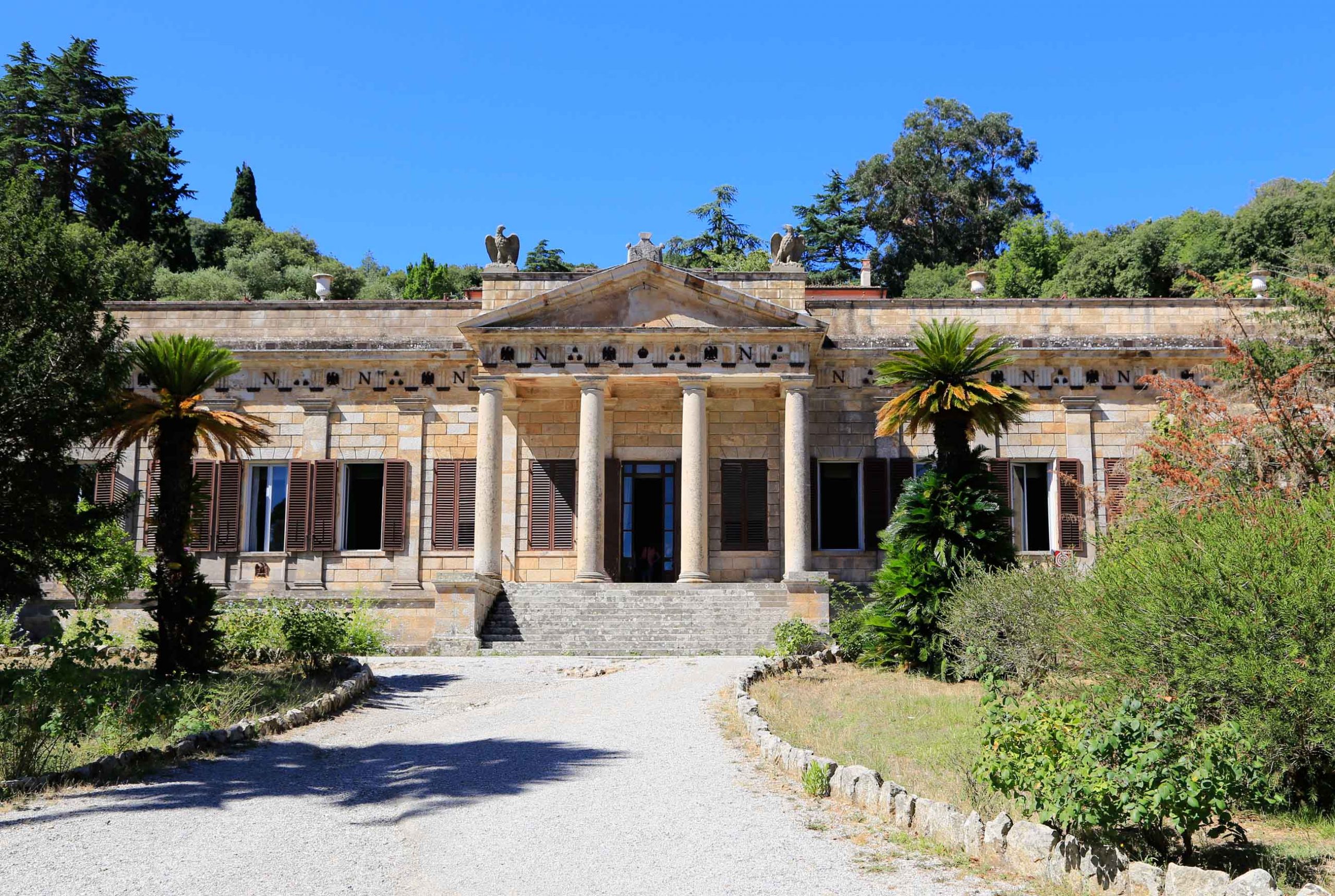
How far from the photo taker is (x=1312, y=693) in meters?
7.82

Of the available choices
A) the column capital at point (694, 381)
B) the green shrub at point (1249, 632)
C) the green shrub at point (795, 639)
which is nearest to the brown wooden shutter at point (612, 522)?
the column capital at point (694, 381)

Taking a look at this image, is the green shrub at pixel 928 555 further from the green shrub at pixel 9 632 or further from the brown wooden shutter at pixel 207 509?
the brown wooden shutter at pixel 207 509

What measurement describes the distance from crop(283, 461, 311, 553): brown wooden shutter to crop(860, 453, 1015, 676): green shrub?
549 inches

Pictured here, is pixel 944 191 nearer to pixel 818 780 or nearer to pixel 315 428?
pixel 315 428

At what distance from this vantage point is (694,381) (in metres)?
24.4

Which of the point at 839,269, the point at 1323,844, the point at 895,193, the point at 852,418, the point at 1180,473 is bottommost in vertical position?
the point at 1323,844

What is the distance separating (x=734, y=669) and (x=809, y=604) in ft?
17.1

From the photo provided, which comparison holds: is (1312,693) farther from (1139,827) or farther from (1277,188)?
(1277,188)

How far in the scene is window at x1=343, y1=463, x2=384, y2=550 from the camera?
26.5 meters

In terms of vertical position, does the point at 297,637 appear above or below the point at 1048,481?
below

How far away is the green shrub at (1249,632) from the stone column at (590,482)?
14.6 metres

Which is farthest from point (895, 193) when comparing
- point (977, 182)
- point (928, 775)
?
point (928, 775)

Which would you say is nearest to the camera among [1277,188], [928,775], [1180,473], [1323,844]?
[1323,844]

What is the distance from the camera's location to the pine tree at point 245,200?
63.1 metres
